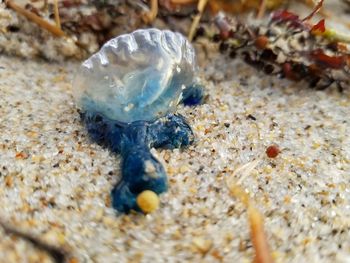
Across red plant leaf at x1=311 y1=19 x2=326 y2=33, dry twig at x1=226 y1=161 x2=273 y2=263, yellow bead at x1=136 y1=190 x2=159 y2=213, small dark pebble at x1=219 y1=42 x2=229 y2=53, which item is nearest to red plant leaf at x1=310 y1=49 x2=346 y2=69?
red plant leaf at x1=311 y1=19 x2=326 y2=33

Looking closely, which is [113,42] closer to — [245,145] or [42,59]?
[245,145]

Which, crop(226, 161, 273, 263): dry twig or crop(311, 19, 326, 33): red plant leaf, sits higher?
crop(311, 19, 326, 33): red plant leaf

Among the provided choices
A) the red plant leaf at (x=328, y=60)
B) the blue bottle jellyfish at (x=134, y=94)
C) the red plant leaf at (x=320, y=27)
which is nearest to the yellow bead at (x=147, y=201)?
the blue bottle jellyfish at (x=134, y=94)

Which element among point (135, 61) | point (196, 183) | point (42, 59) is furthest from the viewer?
point (42, 59)

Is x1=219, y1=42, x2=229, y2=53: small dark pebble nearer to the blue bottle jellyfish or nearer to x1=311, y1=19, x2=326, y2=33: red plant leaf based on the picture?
x1=311, y1=19, x2=326, y2=33: red plant leaf

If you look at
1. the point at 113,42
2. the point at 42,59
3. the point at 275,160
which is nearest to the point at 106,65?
the point at 113,42

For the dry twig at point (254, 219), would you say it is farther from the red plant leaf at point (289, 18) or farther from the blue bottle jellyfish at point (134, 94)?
the red plant leaf at point (289, 18)
